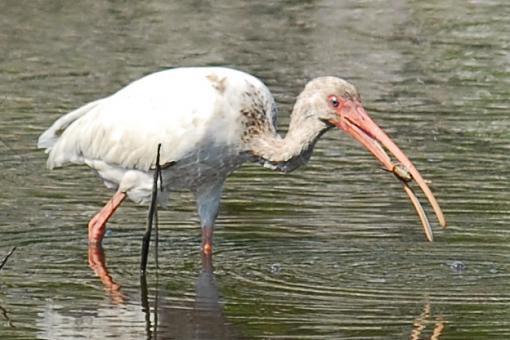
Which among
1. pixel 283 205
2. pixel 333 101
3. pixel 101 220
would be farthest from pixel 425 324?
pixel 283 205

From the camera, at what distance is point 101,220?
1132cm

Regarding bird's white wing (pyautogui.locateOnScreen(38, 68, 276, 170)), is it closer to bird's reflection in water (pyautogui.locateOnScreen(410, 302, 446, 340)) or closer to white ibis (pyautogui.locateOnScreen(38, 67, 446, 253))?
white ibis (pyautogui.locateOnScreen(38, 67, 446, 253))

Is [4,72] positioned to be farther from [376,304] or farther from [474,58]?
[376,304]

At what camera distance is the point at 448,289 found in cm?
1016

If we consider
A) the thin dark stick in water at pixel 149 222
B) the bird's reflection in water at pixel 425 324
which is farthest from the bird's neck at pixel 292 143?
the bird's reflection in water at pixel 425 324

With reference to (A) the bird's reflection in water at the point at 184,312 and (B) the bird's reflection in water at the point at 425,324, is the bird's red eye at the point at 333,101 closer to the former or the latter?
(A) the bird's reflection in water at the point at 184,312

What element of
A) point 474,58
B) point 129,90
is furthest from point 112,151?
point 474,58

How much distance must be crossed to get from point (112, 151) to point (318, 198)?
1.91m

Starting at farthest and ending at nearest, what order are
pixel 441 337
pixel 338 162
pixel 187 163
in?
pixel 338 162 → pixel 187 163 → pixel 441 337

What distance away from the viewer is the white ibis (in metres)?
10.6

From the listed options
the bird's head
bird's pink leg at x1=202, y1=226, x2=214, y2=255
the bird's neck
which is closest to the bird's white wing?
the bird's neck

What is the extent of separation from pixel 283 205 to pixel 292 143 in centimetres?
167

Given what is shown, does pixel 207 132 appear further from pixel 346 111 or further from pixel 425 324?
pixel 425 324

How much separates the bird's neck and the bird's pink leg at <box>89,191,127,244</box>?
1.03m
